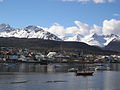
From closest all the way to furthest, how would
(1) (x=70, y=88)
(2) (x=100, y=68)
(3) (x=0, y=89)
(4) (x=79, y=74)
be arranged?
(3) (x=0, y=89) < (1) (x=70, y=88) < (4) (x=79, y=74) < (2) (x=100, y=68)

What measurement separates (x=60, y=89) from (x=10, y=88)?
9408mm

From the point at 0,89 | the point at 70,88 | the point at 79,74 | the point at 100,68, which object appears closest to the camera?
the point at 0,89

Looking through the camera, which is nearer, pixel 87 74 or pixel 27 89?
pixel 27 89

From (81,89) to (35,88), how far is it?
28.8ft

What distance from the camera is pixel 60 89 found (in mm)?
66938

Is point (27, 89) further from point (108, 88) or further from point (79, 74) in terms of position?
point (79, 74)

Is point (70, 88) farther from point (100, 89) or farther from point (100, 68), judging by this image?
point (100, 68)

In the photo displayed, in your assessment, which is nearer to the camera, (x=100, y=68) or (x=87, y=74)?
(x=87, y=74)

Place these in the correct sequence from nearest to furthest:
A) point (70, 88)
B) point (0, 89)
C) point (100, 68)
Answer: point (0, 89)
point (70, 88)
point (100, 68)

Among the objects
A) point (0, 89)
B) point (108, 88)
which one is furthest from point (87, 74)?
point (0, 89)

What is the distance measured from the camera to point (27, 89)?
65562mm

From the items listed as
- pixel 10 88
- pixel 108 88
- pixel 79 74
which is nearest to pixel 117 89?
pixel 108 88

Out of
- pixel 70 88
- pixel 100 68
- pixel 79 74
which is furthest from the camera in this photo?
pixel 100 68

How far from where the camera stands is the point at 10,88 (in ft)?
220
